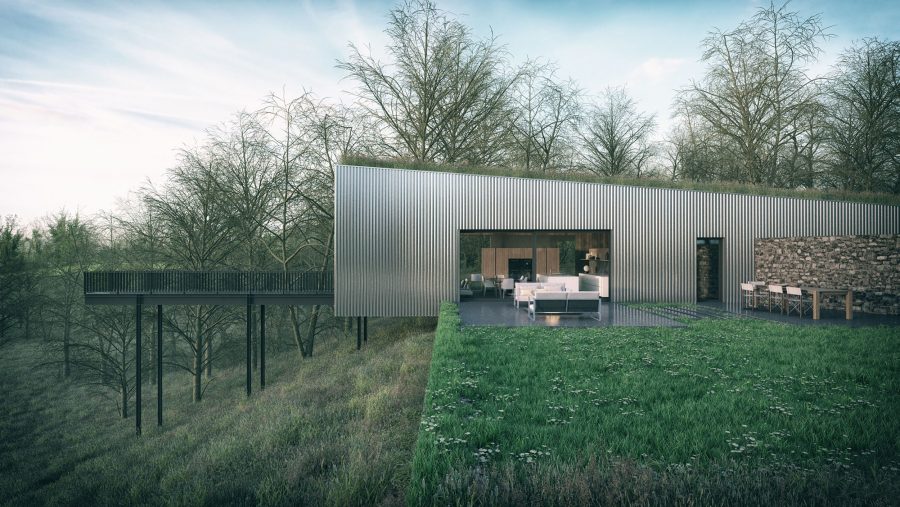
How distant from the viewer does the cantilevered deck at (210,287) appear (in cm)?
1269

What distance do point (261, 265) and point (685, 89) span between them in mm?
22156

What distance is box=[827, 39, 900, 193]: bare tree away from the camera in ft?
62.2

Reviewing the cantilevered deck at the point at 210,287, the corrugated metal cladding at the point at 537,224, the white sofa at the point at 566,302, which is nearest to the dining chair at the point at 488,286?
the corrugated metal cladding at the point at 537,224

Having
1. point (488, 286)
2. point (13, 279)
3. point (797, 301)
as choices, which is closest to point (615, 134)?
point (488, 286)

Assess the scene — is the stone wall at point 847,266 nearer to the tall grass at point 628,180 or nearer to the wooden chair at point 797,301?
the wooden chair at point 797,301

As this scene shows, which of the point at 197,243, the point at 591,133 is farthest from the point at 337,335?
the point at 591,133

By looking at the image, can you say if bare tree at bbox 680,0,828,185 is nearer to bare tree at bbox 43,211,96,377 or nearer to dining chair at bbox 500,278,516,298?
dining chair at bbox 500,278,516,298

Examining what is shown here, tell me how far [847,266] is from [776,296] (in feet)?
5.90

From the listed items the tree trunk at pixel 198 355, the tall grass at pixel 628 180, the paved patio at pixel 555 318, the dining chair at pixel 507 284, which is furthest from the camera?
the tree trunk at pixel 198 355

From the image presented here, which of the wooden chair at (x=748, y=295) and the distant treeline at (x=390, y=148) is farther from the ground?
the distant treeline at (x=390, y=148)

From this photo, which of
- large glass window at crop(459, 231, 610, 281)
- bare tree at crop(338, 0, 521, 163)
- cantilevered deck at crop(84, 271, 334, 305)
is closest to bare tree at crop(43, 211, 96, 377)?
cantilevered deck at crop(84, 271, 334, 305)

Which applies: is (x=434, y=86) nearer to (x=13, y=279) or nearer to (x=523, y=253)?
(x=523, y=253)

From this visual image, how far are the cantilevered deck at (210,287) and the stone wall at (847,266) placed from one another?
13.5 m

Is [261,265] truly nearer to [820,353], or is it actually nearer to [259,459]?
[259,459]
